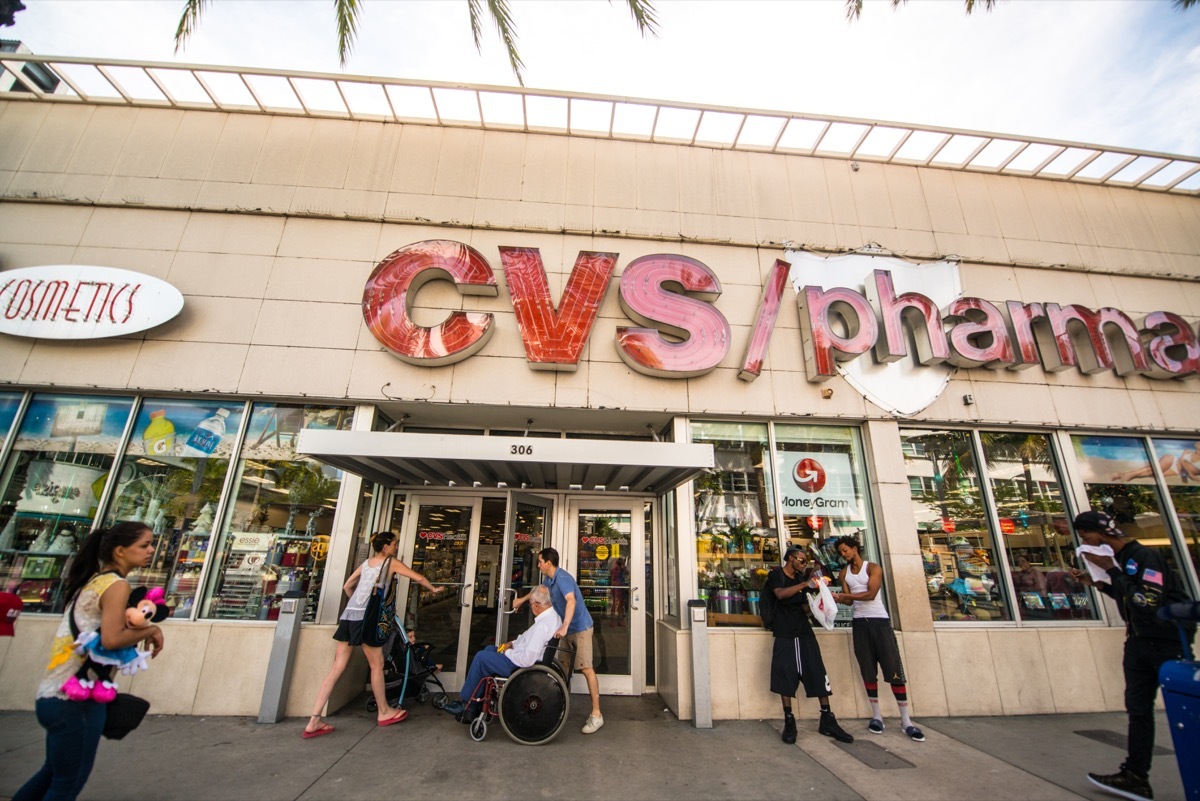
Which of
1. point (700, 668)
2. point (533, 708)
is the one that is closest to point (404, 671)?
point (533, 708)

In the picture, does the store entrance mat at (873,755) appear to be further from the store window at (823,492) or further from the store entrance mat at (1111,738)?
the store entrance mat at (1111,738)

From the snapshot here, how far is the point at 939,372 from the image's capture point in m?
7.14

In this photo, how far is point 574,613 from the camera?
5.10m

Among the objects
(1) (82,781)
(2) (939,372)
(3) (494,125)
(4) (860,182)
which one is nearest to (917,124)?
(4) (860,182)

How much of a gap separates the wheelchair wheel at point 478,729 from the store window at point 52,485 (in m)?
5.63

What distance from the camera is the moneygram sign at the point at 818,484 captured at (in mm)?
6586

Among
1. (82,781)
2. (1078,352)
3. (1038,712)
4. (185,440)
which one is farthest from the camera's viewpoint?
Result: (1078,352)

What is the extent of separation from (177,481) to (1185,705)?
1042cm

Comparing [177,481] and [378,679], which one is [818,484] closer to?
[378,679]

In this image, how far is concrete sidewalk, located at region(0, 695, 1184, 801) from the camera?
3.78m

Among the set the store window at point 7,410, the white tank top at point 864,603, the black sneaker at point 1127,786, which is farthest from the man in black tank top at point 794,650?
the store window at point 7,410

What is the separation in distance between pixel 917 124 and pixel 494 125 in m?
7.13

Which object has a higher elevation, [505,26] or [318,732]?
[505,26]

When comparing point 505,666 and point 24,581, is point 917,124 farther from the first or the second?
point 24,581
